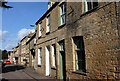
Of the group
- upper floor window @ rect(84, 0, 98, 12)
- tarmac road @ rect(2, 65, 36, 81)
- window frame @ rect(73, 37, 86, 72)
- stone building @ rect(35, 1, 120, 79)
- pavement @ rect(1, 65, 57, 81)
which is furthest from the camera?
tarmac road @ rect(2, 65, 36, 81)

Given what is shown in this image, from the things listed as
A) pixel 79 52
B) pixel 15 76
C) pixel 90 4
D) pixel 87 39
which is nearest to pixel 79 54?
pixel 79 52

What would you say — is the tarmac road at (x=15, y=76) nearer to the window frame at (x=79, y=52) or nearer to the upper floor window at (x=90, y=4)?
the window frame at (x=79, y=52)

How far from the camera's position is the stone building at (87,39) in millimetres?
5695

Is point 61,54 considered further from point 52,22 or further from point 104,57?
point 104,57

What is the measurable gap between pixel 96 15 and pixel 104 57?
7.28ft

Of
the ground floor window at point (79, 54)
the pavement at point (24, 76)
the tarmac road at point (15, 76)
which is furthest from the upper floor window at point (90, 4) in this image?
the tarmac road at point (15, 76)

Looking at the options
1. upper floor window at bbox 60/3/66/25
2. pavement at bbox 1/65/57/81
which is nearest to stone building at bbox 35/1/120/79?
upper floor window at bbox 60/3/66/25

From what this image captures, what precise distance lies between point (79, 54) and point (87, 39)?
1389 mm

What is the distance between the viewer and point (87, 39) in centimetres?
711

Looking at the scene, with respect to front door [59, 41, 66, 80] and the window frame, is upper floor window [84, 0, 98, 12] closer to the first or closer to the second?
the window frame

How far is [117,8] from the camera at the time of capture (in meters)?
5.58

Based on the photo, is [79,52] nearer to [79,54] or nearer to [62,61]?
[79,54]

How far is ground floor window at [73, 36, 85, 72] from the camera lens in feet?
25.4

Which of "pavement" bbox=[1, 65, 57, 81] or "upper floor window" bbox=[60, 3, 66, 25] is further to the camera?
"pavement" bbox=[1, 65, 57, 81]
